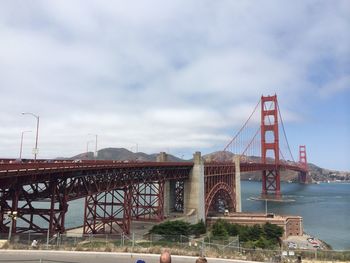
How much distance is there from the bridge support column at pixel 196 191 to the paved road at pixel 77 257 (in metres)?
56.1

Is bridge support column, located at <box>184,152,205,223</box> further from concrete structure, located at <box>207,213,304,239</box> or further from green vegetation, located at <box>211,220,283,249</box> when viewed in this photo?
concrete structure, located at <box>207,213,304,239</box>

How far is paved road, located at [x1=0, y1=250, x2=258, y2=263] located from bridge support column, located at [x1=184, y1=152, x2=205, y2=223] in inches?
2208

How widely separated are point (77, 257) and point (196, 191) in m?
58.7

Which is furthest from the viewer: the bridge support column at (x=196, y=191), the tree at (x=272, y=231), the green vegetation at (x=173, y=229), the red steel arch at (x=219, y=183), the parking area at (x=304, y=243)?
the red steel arch at (x=219, y=183)

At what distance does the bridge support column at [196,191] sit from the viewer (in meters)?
80.4

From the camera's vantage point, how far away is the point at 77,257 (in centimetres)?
2339

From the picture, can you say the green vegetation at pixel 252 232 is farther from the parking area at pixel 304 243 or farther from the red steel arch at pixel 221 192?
the red steel arch at pixel 221 192

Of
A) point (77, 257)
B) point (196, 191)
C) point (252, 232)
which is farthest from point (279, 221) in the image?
point (77, 257)

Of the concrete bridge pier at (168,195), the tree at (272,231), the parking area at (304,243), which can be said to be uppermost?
the concrete bridge pier at (168,195)

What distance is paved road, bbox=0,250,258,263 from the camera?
73.6 ft

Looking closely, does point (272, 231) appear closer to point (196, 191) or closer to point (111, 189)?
point (196, 191)

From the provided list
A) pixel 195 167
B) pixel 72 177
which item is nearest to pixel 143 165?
pixel 72 177

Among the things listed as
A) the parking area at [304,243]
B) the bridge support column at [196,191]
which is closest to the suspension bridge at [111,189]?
the bridge support column at [196,191]

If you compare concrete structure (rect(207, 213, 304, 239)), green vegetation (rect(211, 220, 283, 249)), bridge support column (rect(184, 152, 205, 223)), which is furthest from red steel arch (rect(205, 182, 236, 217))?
green vegetation (rect(211, 220, 283, 249))
